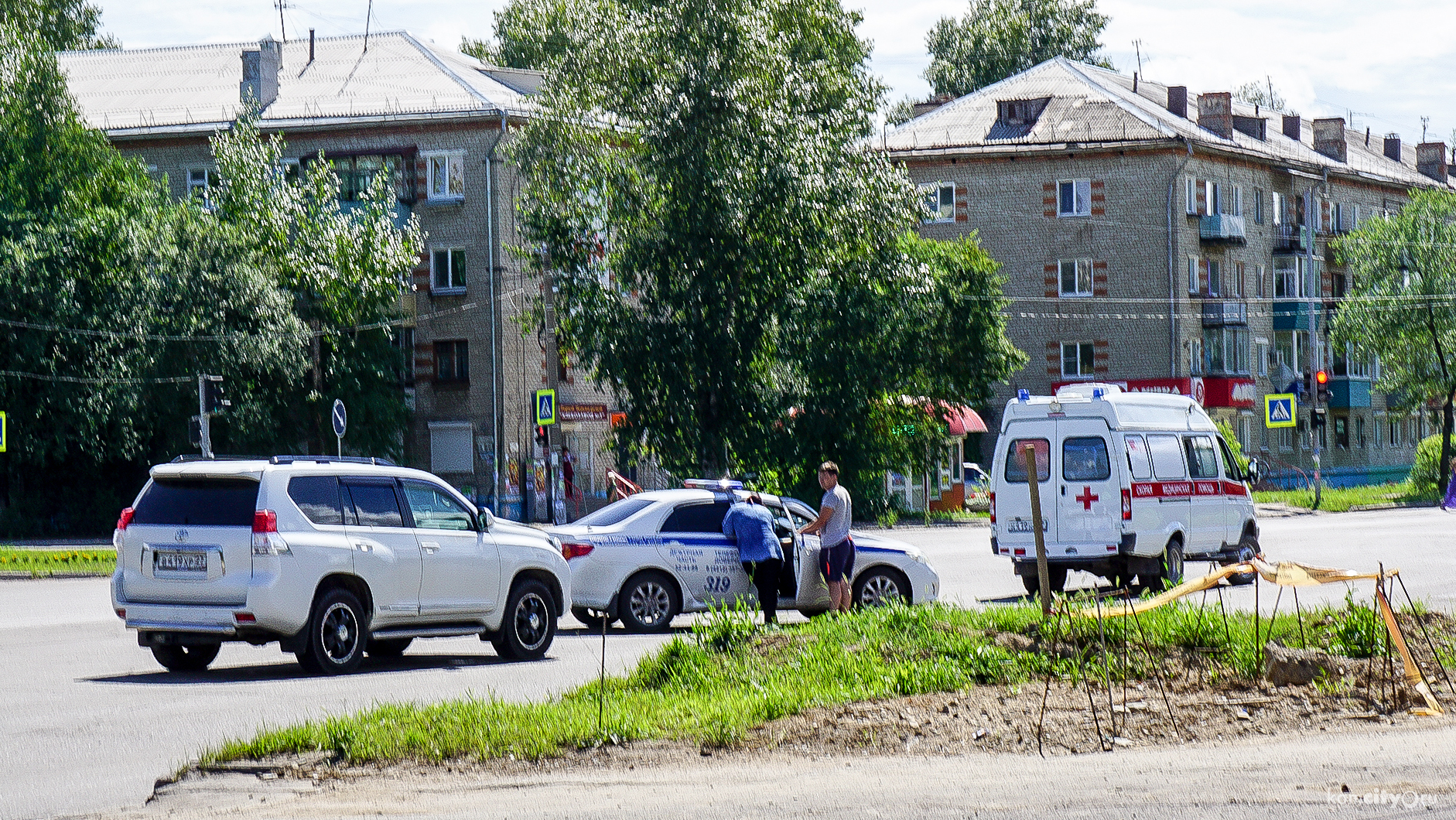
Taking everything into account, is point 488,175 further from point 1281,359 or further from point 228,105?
point 1281,359

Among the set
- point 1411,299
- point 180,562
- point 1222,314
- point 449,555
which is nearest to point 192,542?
point 180,562

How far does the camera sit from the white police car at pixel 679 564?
16.5 m

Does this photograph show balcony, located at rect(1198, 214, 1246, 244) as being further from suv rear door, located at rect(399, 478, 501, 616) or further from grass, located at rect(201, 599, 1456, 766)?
suv rear door, located at rect(399, 478, 501, 616)

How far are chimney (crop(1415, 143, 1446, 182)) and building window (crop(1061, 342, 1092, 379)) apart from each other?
30.9 m

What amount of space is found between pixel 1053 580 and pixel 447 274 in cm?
3163

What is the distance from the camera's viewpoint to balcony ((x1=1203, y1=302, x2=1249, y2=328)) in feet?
197

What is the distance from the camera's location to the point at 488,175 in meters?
48.6

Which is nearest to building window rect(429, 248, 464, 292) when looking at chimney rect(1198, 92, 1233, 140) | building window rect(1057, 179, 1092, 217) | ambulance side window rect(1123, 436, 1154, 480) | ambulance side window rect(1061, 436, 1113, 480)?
building window rect(1057, 179, 1092, 217)

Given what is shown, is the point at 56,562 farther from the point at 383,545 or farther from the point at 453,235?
the point at 453,235

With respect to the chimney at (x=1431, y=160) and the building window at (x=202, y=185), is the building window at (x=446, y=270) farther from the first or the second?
the chimney at (x=1431, y=160)

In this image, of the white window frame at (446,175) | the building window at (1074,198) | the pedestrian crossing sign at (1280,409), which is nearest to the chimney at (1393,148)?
the building window at (1074,198)

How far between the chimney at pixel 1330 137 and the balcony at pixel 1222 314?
15.8m

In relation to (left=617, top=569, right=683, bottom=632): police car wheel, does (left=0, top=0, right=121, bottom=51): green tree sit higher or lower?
higher

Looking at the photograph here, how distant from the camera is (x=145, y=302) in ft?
137
